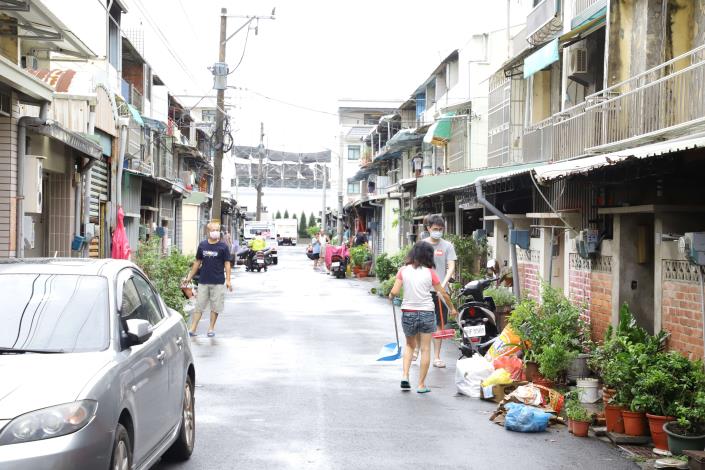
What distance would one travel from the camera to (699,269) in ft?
28.1

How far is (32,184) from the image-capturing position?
13.4 m

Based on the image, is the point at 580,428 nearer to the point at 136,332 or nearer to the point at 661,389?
the point at 661,389

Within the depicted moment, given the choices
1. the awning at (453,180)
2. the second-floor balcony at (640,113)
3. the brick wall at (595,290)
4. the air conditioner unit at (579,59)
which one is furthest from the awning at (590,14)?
the brick wall at (595,290)

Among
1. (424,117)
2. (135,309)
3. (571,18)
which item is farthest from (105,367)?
(424,117)

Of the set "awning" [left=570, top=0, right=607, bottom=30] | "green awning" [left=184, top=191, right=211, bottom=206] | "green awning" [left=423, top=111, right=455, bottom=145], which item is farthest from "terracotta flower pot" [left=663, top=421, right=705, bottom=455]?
"green awning" [left=184, top=191, right=211, bottom=206]

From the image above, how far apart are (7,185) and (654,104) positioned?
9487mm

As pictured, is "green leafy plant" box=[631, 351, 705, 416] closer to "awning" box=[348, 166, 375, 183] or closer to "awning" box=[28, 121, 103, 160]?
"awning" box=[28, 121, 103, 160]

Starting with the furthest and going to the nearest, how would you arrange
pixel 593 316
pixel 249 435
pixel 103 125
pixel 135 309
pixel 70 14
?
pixel 70 14 < pixel 103 125 < pixel 593 316 < pixel 249 435 < pixel 135 309

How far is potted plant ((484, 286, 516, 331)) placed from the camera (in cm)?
1459

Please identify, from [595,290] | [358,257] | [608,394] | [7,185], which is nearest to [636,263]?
[595,290]

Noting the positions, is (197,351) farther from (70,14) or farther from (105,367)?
(70,14)

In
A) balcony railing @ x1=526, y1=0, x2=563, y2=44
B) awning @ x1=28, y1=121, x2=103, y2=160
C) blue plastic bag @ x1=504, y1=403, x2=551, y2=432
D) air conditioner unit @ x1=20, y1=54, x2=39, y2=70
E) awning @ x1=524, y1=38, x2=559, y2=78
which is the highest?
balcony railing @ x1=526, y1=0, x2=563, y2=44

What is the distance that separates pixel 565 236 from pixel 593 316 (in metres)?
2.08

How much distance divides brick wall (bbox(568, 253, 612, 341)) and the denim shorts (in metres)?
2.40
